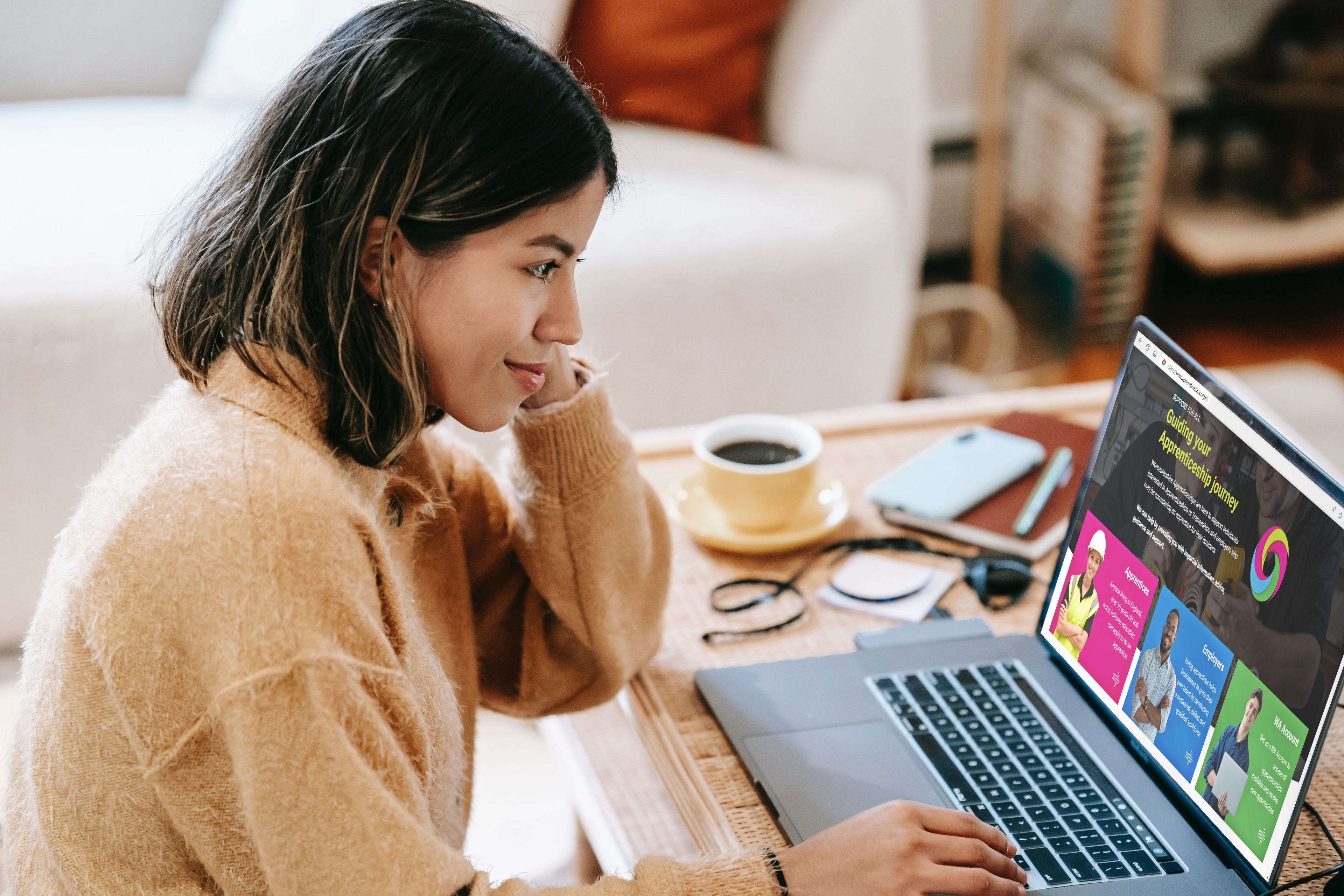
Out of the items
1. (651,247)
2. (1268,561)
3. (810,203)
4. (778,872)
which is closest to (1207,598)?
(1268,561)

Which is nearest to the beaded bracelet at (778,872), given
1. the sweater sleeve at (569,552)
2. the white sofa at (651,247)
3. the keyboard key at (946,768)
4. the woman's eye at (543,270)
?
the keyboard key at (946,768)

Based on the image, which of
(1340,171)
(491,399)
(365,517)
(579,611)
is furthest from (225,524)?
(1340,171)

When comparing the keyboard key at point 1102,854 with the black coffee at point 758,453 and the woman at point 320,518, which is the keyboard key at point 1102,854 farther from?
the black coffee at point 758,453

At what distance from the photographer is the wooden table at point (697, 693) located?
79 centimetres

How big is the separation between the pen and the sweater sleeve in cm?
30

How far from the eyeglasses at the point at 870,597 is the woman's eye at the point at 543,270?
34cm

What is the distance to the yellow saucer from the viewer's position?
1059 mm

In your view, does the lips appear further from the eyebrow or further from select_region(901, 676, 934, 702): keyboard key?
select_region(901, 676, 934, 702): keyboard key

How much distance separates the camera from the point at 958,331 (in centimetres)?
275

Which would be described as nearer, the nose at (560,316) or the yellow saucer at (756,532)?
the nose at (560,316)

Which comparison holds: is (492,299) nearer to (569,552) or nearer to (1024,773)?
(569,552)

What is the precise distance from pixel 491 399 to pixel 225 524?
198 mm

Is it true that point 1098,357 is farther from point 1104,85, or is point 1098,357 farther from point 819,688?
point 819,688

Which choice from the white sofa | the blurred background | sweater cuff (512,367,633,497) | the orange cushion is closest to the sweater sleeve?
sweater cuff (512,367,633,497)
